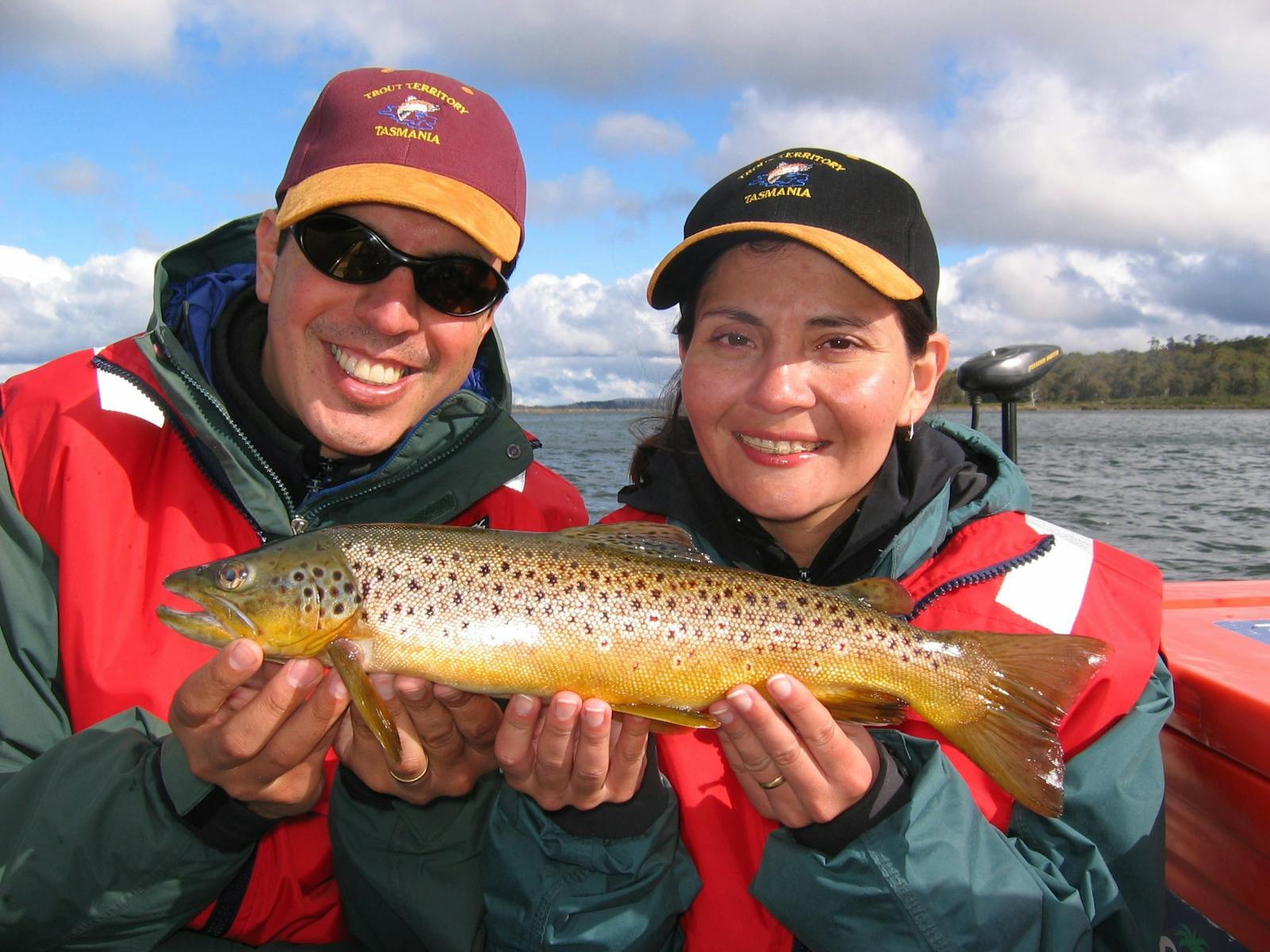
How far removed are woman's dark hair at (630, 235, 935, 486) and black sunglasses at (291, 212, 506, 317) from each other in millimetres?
844

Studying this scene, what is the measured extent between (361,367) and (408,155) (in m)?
0.89

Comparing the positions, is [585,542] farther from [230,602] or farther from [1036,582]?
[1036,582]

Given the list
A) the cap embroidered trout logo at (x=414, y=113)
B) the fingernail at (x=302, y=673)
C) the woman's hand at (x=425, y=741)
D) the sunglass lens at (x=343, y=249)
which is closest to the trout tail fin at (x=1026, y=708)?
the woman's hand at (x=425, y=741)

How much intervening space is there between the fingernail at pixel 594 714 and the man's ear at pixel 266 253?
2.43 m

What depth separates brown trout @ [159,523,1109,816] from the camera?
283 cm

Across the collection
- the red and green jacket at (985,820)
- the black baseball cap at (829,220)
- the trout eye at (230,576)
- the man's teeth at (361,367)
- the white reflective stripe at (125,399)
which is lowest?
the red and green jacket at (985,820)

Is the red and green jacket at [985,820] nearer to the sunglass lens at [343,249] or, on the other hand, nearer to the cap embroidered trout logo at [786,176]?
the cap embroidered trout logo at [786,176]

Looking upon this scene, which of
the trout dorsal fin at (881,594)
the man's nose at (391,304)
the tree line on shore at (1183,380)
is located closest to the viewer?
the trout dorsal fin at (881,594)

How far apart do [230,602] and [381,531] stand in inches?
20.6

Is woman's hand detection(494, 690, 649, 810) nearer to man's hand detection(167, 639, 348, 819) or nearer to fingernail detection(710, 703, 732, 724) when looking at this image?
fingernail detection(710, 703, 732, 724)

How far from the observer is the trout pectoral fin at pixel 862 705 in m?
2.88

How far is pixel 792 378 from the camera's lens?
3.19 m

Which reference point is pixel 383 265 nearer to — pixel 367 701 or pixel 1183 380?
pixel 367 701

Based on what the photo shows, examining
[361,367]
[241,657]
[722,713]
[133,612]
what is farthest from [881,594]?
[133,612]
